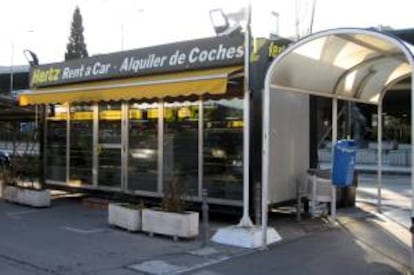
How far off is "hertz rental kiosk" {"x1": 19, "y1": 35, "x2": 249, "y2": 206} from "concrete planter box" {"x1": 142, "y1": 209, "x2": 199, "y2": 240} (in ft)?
3.63

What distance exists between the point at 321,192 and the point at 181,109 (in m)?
3.31

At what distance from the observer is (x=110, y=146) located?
1539 cm

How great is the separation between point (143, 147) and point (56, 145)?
12.7 feet

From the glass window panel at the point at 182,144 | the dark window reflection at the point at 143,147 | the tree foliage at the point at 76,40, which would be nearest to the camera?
the glass window panel at the point at 182,144

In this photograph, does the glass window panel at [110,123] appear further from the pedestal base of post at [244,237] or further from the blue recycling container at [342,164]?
the blue recycling container at [342,164]

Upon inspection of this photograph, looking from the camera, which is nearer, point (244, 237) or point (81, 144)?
point (244, 237)

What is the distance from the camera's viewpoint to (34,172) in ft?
50.1

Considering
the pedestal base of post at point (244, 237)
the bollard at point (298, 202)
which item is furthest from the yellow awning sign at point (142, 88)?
the bollard at point (298, 202)

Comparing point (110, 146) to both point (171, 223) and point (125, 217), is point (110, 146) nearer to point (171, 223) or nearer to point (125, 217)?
point (125, 217)

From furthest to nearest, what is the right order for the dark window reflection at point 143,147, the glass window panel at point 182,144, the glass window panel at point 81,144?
1. the glass window panel at point 81,144
2. the dark window reflection at point 143,147
3. the glass window panel at point 182,144

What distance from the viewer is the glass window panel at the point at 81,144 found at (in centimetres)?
1608

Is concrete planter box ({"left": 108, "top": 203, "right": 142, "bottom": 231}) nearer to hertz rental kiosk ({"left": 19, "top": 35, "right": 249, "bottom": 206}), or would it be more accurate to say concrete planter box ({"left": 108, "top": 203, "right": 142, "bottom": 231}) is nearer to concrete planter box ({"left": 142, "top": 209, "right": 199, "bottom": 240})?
concrete planter box ({"left": 142, "top": 209, "right": 199, "bottom": 240})

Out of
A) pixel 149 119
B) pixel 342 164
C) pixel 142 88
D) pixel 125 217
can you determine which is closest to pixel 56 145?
pixel 149 119

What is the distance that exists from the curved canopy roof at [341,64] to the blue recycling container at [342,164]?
102cm
